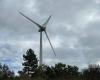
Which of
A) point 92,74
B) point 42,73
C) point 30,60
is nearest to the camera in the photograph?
point 92,74

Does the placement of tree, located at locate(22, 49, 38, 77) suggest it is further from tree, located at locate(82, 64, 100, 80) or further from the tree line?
tree, located at locate(82, 64, 100, 80)

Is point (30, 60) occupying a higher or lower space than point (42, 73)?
higher

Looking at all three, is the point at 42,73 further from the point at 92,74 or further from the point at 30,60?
the point at 30,60

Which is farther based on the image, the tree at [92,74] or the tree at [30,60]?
the tree at [30,60]

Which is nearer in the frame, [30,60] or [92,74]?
[92,74]

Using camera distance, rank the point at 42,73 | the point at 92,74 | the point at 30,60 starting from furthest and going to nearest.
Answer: the point at 30,60, the point at 42,73, the point at 92,74

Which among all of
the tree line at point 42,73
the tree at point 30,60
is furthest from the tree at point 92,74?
the tree at point 30,60

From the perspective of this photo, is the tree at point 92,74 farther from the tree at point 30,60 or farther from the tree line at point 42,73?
the tree at point 30,60

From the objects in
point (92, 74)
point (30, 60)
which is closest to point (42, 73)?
point (92, 74)

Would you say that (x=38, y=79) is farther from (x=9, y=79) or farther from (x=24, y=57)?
(x=24, y=57)

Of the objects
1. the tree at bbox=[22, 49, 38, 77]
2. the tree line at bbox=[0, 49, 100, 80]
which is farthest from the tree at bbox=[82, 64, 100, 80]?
the tree at bbox=[22, 49, 38, 77]

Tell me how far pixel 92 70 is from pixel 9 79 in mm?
12864

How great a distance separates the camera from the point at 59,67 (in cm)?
11131

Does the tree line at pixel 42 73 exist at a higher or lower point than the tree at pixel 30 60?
lower
